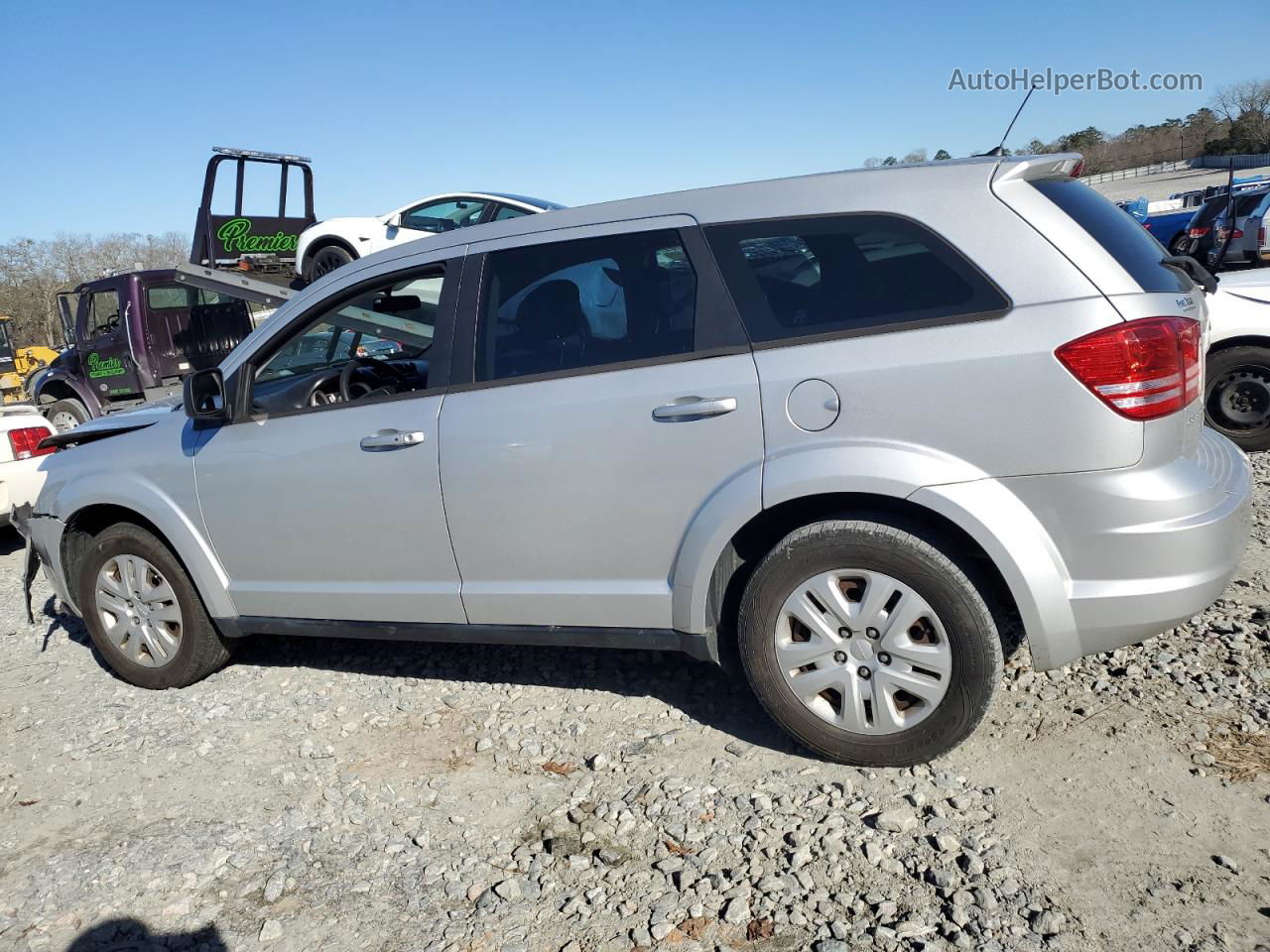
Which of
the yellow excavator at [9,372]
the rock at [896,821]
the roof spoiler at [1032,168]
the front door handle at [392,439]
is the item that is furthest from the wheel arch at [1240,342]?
the yellow excavator at [9,372]

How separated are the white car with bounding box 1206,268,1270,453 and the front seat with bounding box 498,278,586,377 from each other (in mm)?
4884

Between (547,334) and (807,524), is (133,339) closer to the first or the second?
(547,334)

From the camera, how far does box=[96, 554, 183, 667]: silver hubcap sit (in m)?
4.51

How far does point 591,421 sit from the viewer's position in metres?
3.36

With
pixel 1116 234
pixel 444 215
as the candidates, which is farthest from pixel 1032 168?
pixel 444 215

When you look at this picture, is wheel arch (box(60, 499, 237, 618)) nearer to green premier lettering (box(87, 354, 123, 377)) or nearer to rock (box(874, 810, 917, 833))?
rock (box(874, 810, 917, 833))

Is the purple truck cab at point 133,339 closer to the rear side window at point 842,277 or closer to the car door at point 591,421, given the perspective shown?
the car door at point 591,421

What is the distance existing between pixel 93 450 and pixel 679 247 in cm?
300

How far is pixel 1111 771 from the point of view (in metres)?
3.15

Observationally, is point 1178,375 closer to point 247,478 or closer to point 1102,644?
point 1102,644

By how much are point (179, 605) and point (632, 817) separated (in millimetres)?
2458

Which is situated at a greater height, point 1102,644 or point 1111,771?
point 1102,644

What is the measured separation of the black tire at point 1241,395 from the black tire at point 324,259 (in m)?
8.72

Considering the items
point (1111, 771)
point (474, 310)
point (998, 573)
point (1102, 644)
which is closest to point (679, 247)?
point (474, 310)
